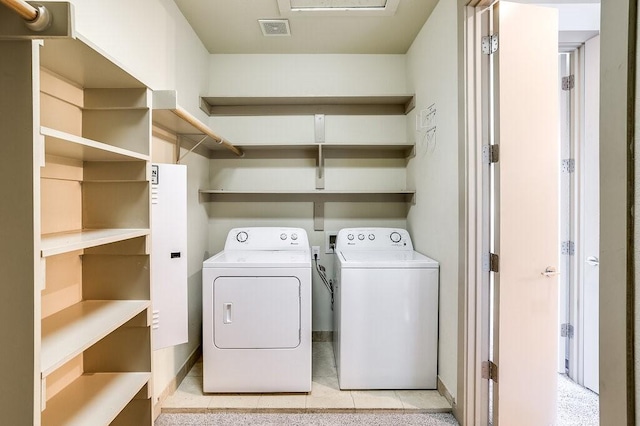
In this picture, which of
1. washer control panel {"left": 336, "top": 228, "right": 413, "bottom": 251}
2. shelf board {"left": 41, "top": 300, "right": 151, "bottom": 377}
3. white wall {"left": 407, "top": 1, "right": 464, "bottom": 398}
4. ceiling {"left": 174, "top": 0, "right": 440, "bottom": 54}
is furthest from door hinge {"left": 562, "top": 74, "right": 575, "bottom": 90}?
shelf board {"left": 41, "top": 300, "right": 151, "bottom": 377}

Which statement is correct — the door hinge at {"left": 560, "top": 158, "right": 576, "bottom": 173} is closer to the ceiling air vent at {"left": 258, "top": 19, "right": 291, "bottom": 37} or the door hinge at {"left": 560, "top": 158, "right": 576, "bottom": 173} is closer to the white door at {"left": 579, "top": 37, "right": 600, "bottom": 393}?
the white door at {"left": 579, "top": 37, "right": 600, "bottom": 393}

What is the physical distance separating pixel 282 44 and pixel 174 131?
120cm

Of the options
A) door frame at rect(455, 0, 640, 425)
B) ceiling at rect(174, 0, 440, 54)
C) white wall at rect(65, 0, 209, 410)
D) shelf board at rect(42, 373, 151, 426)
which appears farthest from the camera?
ceiling at rect(174, 0, 440, 54)

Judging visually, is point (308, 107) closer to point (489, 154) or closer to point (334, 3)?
point (334, 3)

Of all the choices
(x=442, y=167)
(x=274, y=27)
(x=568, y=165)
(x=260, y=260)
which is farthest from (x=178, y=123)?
(x=568, y=165)

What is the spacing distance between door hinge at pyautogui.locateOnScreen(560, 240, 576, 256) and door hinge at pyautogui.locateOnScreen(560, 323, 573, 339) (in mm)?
500

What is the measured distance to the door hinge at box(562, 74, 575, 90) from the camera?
6.95 feet

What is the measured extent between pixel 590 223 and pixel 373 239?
1.44 meters

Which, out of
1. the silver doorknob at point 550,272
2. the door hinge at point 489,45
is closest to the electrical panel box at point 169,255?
the door hinge at point 489,45

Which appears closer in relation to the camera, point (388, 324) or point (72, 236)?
point (72, 236)

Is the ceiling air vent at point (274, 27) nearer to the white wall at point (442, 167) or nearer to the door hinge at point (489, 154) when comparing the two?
the white wall at point (442, 167)

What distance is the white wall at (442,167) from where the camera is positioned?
6.02 ft

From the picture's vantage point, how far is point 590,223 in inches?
81.1

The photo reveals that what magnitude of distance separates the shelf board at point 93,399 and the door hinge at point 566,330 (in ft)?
8.40
